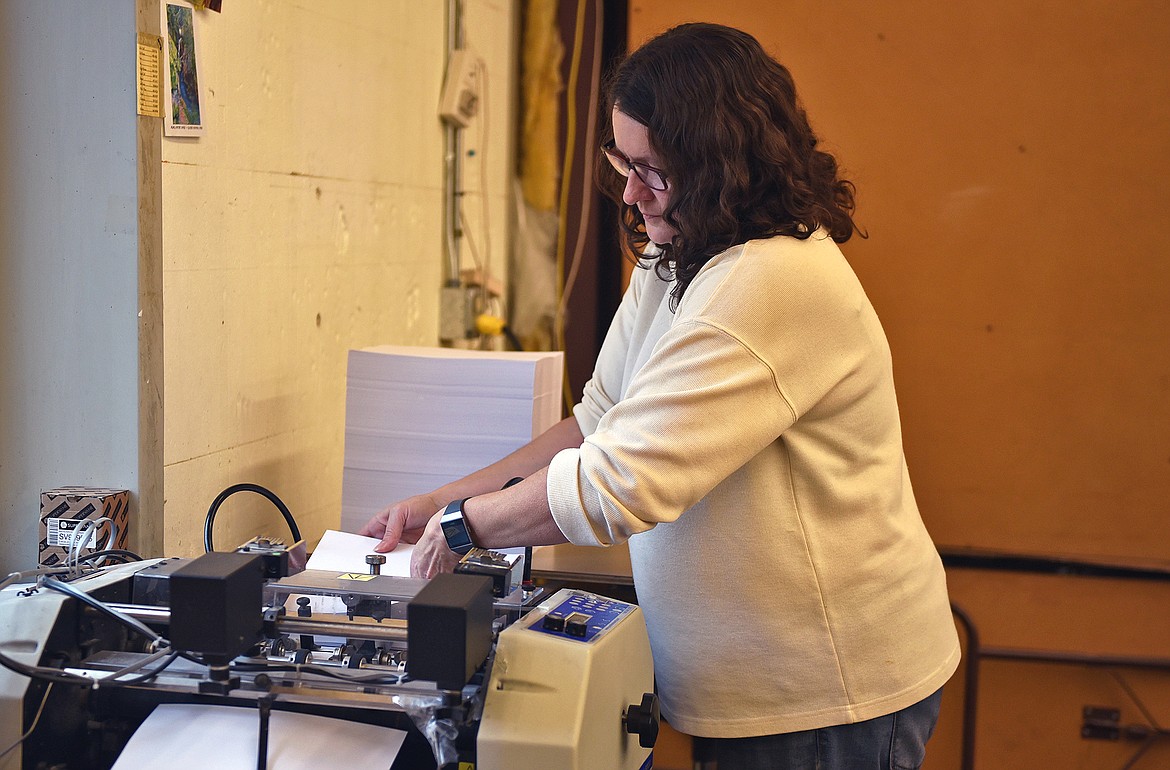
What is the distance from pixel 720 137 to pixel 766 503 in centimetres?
39

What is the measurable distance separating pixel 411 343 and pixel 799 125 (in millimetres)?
1411

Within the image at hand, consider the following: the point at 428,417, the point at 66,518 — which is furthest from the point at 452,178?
the point at 66,518

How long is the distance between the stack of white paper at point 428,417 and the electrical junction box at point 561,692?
65 cm

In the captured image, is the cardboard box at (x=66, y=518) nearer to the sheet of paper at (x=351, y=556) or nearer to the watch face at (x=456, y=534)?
the sheet of paper at (x=351, y=556)

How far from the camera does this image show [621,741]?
100 cm

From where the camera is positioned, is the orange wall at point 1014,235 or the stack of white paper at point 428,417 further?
the orange wall at point 1014,235

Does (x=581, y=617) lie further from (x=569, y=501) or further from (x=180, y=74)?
(x=180, y=74)

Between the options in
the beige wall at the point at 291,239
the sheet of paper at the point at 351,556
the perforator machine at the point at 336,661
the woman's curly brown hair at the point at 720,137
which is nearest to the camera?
the perforator machine at the point at 336,661

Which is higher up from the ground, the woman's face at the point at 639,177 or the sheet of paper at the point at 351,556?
the woman's face at the point at 639,177

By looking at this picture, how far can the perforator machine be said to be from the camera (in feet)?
2.83

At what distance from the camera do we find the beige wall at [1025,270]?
73.3 inches

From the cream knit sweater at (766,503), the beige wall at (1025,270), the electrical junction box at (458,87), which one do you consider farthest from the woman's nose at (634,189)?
the electrical junction box at (458,87)

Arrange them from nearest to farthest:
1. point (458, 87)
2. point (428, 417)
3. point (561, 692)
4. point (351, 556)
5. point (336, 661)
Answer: point (561, 692), point (336, 661), point (351, 556), point (428, 417), point (458, 87)

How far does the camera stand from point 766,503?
1113mm
